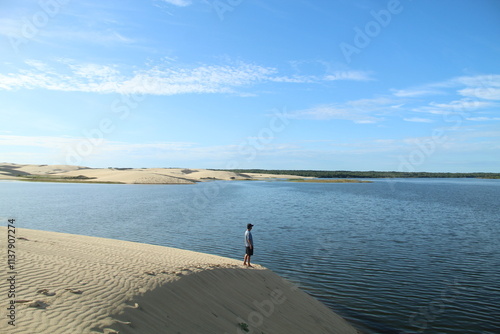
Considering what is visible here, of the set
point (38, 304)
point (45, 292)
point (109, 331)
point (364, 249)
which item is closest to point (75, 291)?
point (45, 292)

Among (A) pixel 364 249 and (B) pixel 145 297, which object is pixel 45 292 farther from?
(A) pixel 364 249

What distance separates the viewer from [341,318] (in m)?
12.1

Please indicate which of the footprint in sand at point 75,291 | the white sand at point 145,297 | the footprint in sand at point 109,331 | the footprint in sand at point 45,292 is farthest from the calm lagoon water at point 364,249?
the footprint in sand at point 45,292

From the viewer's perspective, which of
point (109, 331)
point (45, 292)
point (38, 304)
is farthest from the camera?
point (45, 292)

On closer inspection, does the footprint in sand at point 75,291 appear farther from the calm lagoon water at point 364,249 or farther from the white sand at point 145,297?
the calm lagoon water at point 364,249

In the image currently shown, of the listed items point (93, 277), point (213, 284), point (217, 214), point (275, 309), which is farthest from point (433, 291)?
point (217, 214)

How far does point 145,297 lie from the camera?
896 cm

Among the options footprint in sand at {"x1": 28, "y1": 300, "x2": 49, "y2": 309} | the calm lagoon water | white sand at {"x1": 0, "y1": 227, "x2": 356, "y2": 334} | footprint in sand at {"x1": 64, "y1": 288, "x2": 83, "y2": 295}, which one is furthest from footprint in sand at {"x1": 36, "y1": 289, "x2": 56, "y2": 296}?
the calm lagoon water

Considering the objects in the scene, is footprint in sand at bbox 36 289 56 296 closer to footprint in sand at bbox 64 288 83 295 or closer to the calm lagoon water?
footprint in sand at bbox 64 288 83 295

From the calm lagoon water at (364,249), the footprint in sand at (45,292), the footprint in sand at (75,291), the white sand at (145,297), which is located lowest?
the calm lagoon water at (364,249)

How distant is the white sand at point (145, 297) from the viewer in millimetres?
7453

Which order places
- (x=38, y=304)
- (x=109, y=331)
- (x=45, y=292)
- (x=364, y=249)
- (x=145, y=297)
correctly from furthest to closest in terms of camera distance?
(x=364, y=249), (x=145, y=297), (x=45, y=292), (x=38, y=304), (x=109, y=331)

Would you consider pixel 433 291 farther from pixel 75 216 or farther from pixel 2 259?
pixel 75 216

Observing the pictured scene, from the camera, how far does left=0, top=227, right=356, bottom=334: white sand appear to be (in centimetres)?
745
